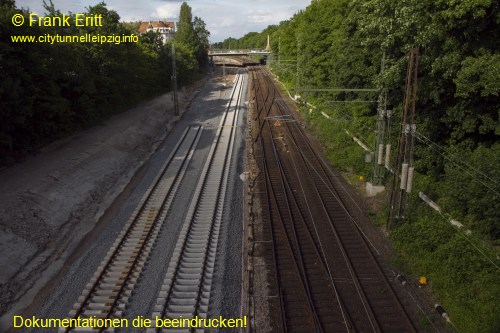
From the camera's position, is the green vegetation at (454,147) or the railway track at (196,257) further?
the green vegetation at (454,147)

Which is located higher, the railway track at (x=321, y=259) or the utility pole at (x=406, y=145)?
the utility pole at (x=406, y=145)

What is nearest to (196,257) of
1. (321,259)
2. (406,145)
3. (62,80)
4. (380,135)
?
(321,259)

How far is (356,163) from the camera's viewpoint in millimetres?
21875

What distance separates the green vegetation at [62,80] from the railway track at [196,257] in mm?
9128

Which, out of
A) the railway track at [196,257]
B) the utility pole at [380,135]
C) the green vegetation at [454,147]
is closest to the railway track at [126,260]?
the railway track at [196,257]

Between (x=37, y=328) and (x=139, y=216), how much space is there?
6641mm

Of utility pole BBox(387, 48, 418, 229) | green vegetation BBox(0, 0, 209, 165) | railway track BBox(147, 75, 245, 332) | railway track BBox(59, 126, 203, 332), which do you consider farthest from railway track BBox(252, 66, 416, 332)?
green vegetation BBox(0, 0, 209, 165)

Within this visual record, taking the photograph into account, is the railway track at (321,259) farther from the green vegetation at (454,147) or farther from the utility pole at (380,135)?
the utility pole at (380,135)

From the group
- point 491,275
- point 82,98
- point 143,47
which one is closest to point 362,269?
point 491,275

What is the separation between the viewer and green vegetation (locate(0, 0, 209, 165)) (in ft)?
59.6

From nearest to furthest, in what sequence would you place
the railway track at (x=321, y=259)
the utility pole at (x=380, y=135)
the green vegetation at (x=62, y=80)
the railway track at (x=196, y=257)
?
the railway track at (x=321, y=259) → the railway track at (x=196, y=257) → the utility pole at (x=380, y=135) → the green vegetation at (x=62, y=80)

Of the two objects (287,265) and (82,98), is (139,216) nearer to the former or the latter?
(287,265)

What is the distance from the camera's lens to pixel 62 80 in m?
25.3

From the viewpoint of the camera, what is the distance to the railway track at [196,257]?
10.5 m
